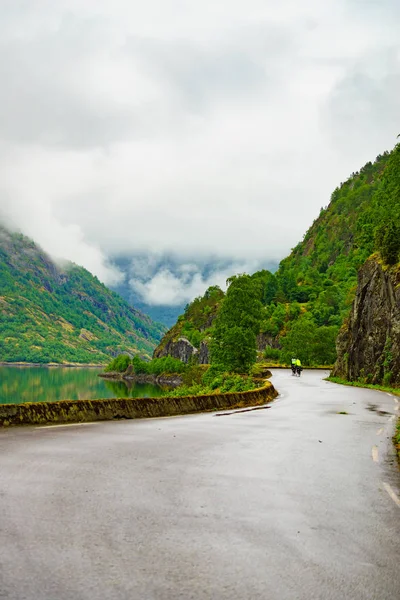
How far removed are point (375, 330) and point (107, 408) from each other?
35825mm

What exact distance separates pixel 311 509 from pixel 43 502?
3420 mm

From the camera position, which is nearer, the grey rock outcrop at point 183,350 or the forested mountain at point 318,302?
the forested mountain at point 318,302

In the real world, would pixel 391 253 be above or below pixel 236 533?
above

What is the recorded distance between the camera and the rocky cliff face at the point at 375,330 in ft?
145

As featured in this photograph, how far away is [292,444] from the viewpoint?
13945 mm

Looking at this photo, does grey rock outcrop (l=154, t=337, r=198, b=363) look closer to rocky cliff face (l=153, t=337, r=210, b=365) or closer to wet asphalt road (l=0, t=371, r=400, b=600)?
rocky cliff face (l=153, t=337, r=210, b=365)

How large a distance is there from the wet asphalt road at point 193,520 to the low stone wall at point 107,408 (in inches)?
87.1

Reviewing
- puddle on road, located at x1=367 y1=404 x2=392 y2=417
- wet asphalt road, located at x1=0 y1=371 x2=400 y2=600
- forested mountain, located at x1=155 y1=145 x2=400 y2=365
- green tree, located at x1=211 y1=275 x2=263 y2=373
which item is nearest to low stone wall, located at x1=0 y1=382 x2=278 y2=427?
wet asphalt road, located at x1=0 y1=371 x2=400 y2=600

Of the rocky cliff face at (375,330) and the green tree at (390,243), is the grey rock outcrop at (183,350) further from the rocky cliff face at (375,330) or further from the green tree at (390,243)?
the green tree at (390,243)

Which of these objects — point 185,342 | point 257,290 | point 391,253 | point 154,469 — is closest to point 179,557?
point 154,469

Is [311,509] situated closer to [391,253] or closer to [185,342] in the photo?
[391,253]

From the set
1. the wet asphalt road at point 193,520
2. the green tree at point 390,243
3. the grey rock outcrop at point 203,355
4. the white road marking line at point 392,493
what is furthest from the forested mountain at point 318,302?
the white road marking line at point 392,493

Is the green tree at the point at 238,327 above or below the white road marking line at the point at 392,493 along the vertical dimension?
above

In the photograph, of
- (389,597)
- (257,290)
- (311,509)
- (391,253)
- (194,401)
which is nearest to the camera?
(389,597)
